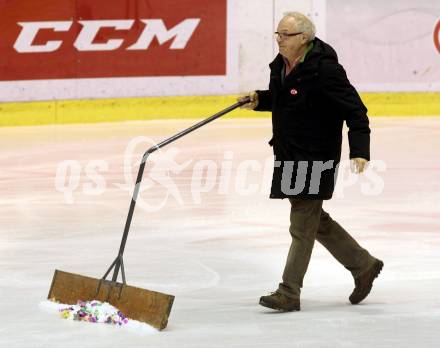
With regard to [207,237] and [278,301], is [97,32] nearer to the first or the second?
[207,237]

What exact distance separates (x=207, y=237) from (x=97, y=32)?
5.89m

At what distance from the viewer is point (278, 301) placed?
572 cm

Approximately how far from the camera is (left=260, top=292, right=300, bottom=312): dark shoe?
225 inches

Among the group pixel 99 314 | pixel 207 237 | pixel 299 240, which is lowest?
pixel 99 314

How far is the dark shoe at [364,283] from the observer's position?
596 cm

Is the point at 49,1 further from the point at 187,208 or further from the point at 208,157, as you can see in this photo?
the point at 187,208

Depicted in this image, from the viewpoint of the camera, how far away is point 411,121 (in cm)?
1397

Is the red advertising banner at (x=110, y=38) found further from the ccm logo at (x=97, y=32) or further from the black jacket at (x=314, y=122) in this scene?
the black jacket at (x=314, y=122)

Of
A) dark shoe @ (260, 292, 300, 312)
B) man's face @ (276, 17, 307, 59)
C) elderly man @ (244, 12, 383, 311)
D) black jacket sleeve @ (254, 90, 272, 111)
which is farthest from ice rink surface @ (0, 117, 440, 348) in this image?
man's face @ (276, 17, 307, 59)

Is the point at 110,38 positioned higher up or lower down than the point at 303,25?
higher up

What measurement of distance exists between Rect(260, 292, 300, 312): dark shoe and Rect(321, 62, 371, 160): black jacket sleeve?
67cm

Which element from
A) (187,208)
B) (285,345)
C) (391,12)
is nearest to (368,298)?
(285,345)

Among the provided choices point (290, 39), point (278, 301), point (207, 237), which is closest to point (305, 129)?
point (290, 39)

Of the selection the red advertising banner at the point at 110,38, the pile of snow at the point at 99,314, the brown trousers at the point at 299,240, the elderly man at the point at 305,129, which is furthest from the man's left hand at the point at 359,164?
the red advertising banner at the point at 110,38
